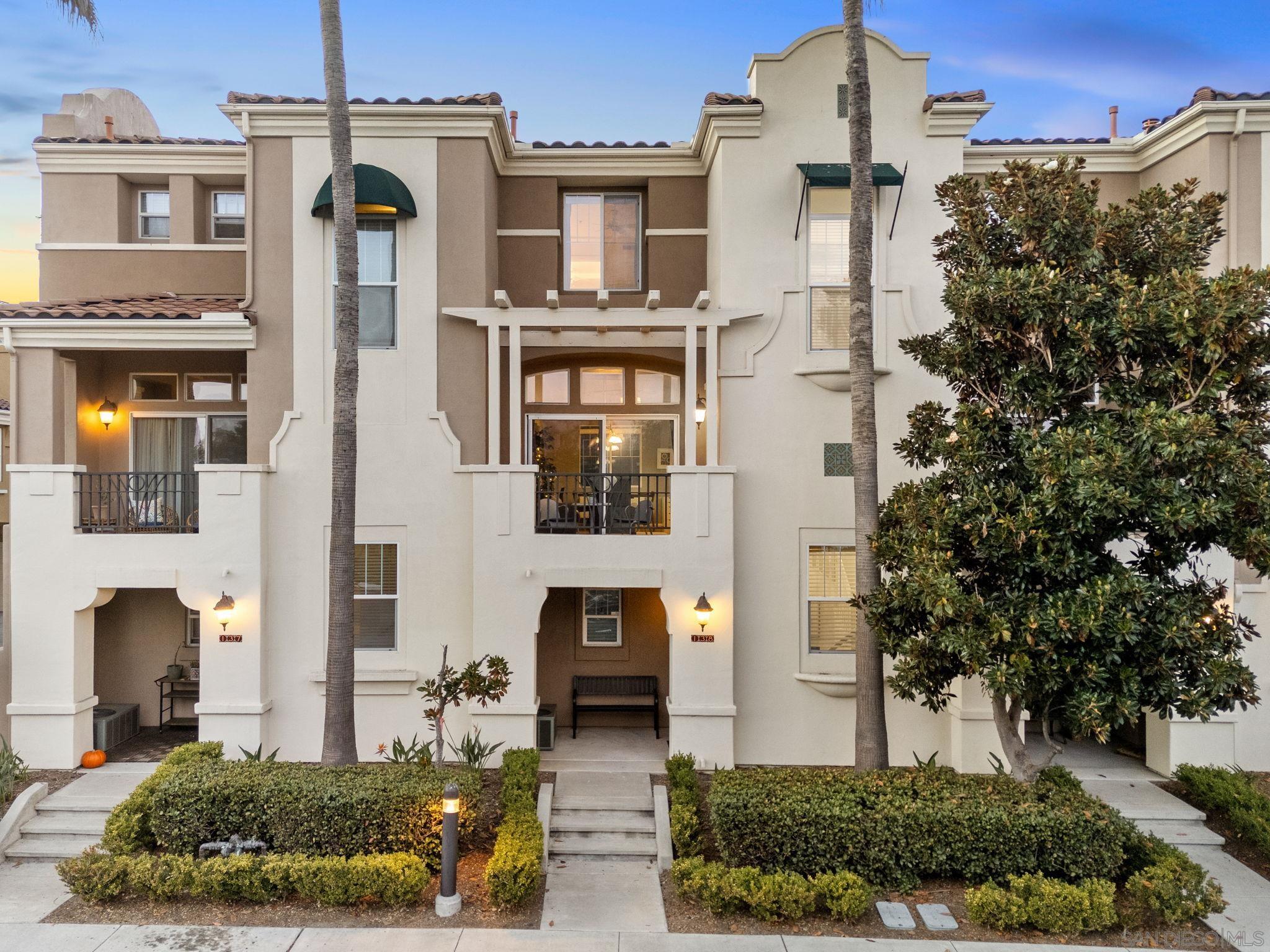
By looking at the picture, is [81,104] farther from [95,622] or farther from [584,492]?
[584,492]

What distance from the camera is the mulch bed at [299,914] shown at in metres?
6.72

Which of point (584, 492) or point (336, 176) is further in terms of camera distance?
point (584, 492)

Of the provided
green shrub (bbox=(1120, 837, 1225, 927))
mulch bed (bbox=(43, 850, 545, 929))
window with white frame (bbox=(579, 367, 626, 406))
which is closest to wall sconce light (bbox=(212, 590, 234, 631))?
mulch bed (bbox=(43, 850, 545, 929))

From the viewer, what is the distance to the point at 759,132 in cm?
1077

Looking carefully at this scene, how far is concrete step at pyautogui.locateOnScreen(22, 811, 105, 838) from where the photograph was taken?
8469mm

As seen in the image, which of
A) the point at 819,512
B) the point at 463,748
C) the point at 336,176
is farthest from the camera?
the point at 819,512

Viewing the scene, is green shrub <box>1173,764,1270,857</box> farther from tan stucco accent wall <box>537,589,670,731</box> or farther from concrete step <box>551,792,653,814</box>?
tan stucco accent wall <box>537,589,670,731</box>

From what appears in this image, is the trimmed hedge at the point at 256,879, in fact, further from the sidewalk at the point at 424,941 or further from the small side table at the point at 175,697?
the small side table at the point at 175,697

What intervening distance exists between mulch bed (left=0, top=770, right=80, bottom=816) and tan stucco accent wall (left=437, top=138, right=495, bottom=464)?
6856mm

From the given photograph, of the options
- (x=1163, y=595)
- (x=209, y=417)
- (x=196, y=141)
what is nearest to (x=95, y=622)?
(x=209, y=417)

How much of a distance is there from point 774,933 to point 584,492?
6.58m

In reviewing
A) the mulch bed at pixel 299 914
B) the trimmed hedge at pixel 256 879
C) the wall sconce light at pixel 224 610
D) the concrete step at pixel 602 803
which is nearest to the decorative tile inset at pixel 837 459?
the concrete step at pixel 602 803

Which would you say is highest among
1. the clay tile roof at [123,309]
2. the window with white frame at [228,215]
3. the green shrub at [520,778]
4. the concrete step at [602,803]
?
the window with white frame at [228,215]

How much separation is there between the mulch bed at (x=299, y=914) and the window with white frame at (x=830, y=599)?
18.3ft
